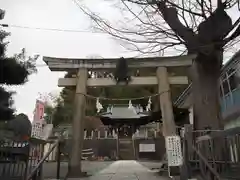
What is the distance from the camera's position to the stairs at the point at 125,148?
33.1 metres

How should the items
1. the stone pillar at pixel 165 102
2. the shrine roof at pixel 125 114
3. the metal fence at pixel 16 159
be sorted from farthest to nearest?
the shrine roof at pixel 125 114
the stone pillar at pixel 165 102
the metal fence at pixel 16 159

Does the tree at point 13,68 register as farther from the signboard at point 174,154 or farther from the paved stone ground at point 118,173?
the signboard at point 174,154

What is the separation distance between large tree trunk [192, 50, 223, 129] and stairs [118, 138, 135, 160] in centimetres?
2374

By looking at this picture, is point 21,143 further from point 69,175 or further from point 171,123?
point 171,123

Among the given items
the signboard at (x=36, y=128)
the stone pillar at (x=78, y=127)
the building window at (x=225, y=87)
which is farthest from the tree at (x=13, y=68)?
the building window at (x=225, y=87)

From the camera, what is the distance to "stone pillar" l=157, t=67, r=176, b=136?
35.8 ft

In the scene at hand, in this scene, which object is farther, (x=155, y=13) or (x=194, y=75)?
(x=194, y=75)

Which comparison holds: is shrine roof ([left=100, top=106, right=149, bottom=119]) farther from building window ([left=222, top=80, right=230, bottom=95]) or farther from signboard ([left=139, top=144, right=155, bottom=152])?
signboard ([left=139, top=144, right=155, bottom=152])

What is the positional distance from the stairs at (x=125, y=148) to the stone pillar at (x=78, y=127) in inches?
880

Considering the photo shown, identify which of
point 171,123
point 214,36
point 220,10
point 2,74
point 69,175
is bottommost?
point 69,175

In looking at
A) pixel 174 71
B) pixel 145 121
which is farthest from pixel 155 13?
pixel 145 121

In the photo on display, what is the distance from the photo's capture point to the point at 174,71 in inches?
497

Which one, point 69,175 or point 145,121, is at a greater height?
point 145,121

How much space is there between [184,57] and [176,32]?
7.70ft
